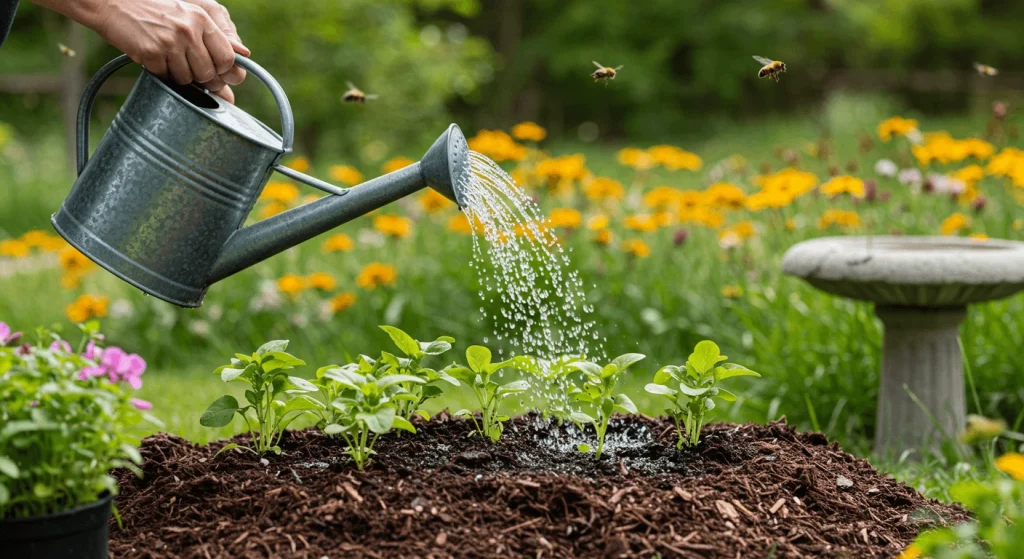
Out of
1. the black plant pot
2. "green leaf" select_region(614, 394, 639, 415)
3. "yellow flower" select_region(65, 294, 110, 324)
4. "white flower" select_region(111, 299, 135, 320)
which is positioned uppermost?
"green leaf" select_region(614, 394, 639, 415)

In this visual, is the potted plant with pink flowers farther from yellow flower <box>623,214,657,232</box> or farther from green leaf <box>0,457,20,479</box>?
yellow flower <box>623,214,657,232</box>

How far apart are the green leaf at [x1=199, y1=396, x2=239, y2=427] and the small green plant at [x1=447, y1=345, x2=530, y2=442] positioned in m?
0.46

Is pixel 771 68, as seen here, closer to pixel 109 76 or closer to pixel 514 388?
pixel 514 388

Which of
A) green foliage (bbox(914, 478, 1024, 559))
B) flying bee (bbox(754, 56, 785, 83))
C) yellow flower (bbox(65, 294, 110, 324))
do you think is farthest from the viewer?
yellow flower (bbox(65, 294, 110, 324))

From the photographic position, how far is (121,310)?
478 cm

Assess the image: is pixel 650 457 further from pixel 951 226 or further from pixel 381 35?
pixel 381 35

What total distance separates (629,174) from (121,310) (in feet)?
25.7

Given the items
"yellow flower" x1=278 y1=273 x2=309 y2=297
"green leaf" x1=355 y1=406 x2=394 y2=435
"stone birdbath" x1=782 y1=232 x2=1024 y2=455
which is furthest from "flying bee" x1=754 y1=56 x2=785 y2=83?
"yellow flower" x1=278 y1=273 x2=309 y2=297

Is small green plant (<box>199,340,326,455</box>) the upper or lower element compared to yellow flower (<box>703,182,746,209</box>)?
lower

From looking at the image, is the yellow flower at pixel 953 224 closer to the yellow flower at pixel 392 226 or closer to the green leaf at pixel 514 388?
the yellow flower at pixel 392 226

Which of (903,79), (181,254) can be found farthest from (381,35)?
(903,79)

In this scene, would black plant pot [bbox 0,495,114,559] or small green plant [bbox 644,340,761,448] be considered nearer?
black plant pot [bbox 0,495,114,559]

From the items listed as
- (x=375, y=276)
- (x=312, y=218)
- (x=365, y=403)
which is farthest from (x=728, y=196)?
(x=365, y=403)

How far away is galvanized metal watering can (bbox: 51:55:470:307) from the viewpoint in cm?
193
